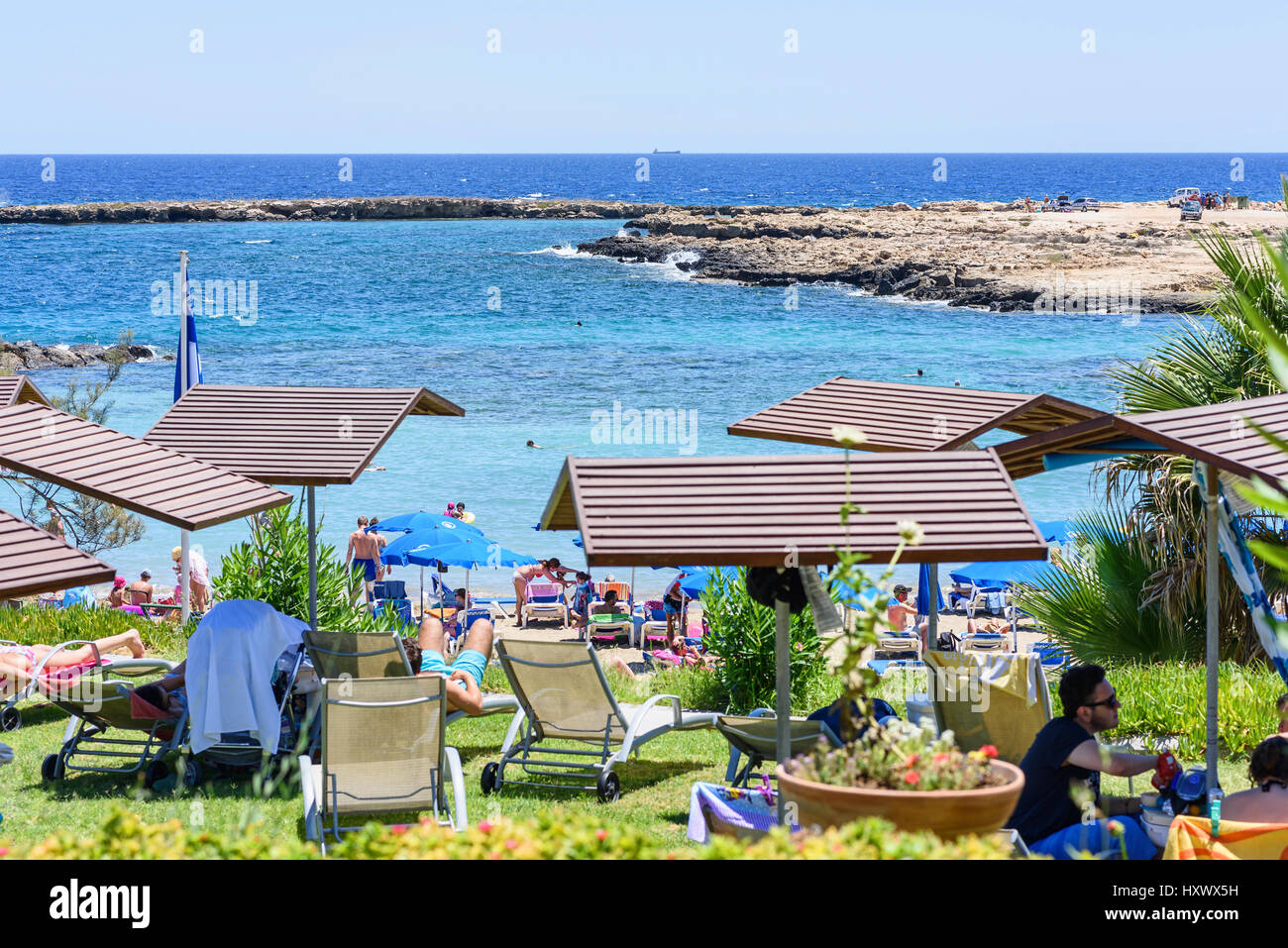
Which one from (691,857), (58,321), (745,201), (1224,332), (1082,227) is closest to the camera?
(691,857)

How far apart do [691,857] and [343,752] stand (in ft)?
11.7

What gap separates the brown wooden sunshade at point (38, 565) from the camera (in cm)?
480

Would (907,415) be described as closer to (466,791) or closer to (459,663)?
(459,663)

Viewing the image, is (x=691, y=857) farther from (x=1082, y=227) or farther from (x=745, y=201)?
(x=745, y=201)

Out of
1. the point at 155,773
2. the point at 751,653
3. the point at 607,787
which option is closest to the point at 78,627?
the point at 155,773

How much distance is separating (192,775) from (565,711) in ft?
6.73

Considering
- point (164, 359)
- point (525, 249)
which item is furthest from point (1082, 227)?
point (164, 359)

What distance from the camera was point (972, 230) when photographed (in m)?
75.2

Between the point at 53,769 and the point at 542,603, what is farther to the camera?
the point at 542,603

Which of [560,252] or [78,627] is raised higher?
[560,252]

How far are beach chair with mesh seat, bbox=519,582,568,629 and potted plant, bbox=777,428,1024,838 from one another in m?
14.5

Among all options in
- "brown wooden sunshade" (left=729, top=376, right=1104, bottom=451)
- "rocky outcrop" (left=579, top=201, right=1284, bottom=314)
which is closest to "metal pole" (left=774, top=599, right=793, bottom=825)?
"brown wooden sunshade" (left=729, top=376, right=1104, bottom=451)

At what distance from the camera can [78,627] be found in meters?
11.2

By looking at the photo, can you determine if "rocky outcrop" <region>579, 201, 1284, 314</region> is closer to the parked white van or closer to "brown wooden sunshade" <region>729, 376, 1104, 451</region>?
the parked white van
